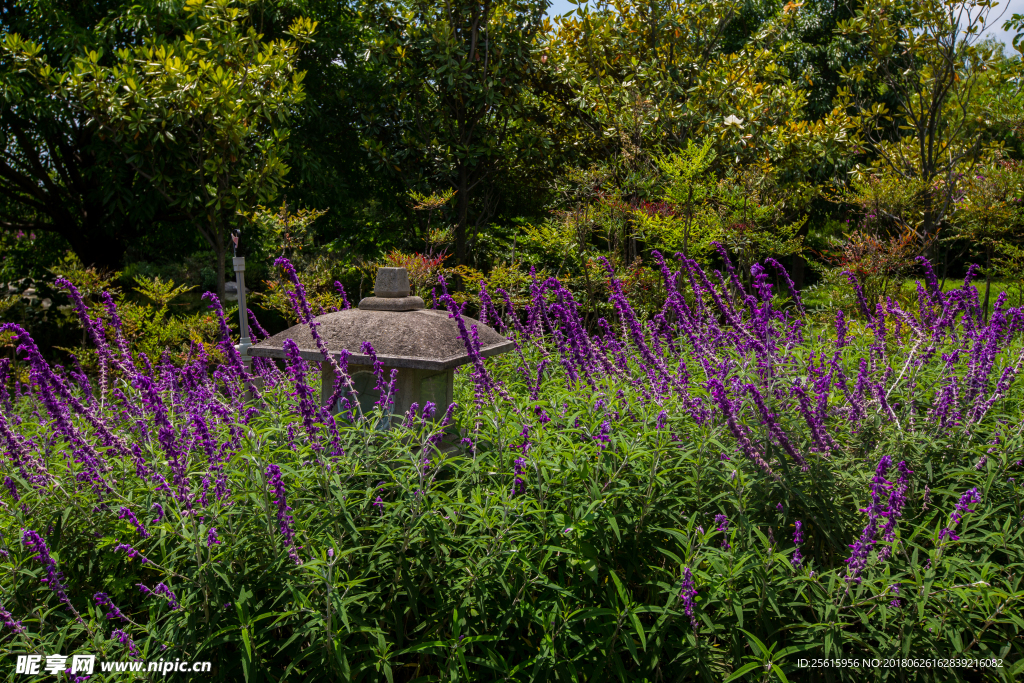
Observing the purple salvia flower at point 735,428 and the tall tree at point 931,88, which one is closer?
the purple salvia flower at point 735,428

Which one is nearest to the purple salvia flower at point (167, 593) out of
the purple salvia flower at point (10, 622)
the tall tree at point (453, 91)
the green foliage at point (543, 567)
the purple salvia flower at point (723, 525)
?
the green foliage at point (543, 567)

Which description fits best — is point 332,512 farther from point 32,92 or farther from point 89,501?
point 32,92

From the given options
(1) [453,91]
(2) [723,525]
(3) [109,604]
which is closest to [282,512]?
(3) [109,604]

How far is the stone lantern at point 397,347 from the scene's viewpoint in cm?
366

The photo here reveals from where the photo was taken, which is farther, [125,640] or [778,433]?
[778,433]

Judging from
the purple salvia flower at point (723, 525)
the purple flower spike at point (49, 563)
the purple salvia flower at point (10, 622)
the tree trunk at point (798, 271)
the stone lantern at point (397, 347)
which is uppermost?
the stone lantern at point (397, 347)

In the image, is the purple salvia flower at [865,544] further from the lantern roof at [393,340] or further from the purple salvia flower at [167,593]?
the purple salvia flower at [167,593]

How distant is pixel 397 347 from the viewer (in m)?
3.70

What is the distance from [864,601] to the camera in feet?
6.89

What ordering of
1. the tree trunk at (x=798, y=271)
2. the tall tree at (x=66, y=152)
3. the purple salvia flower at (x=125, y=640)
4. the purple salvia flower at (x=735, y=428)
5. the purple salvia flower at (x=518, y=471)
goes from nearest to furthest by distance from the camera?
1. the purple salvia flower at (x=125, y=640)
2. the purple salvia flower at (x=735, y=428)
3. the purple salvia flower at (x=518, y=471)
4. the tall tree at (x=66, y=152)
5. the tree trunk at (x=798, y=271)

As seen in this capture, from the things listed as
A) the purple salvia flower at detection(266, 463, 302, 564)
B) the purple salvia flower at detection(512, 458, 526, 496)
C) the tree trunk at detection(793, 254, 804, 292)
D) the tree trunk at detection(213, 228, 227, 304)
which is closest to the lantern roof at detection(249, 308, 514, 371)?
the purple salvia flower at detection(512, 458, 526, 496)

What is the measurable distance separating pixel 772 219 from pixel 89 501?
11.0 meters

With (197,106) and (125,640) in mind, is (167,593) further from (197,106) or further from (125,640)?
(197,106)

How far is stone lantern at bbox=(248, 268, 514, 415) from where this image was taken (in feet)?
12.0
